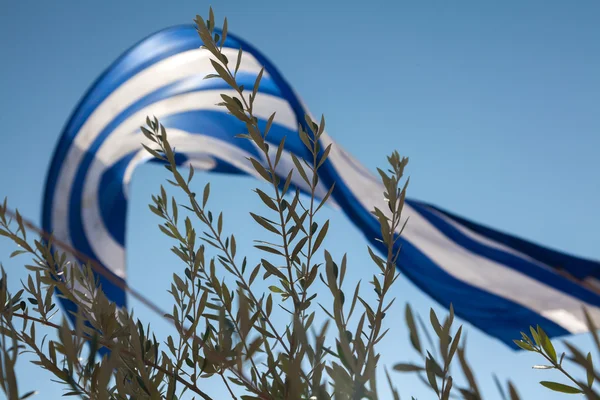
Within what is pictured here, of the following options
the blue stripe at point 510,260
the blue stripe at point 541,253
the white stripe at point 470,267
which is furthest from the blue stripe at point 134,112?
the blue stripe at point 541,253

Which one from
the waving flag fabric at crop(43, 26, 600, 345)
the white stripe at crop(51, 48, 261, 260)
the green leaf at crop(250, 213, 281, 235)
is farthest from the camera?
the white stripe at crop(51, 48, 261, 260)

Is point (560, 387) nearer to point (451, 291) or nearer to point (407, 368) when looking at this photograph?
point (407, 368)

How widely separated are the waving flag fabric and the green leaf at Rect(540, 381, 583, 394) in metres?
3.28

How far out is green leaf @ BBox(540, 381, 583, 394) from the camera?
27 centimetres

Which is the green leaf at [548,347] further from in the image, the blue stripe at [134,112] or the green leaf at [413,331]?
the blue stripe at [134,112]

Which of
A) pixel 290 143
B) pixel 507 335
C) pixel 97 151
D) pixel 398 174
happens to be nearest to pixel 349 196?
pixel 290 143

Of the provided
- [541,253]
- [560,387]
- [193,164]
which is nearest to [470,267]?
[541,253]

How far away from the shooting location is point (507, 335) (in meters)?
3.50

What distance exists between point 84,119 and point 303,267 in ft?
13.2

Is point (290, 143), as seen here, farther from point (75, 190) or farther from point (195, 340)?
point (195, 340)

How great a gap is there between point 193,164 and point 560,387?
13.2ft

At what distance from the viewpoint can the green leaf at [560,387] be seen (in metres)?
0.27

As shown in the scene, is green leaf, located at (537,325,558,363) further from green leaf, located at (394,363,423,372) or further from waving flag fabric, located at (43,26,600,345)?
waving flag fabric, located at (43,26,600,345)

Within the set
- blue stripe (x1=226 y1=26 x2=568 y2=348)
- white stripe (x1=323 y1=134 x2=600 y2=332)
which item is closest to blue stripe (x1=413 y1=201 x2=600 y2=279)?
white stripe (x1=323 y1=134 x2=600 y2=332)
